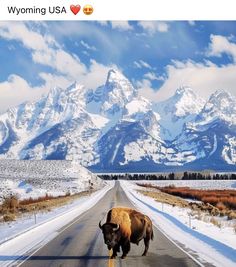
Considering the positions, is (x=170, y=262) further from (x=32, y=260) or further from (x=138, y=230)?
(x=32, y=260)

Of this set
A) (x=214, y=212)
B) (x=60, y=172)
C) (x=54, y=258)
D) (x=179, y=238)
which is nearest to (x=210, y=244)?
(x=179, y=238)

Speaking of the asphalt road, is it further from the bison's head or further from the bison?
the bison's head

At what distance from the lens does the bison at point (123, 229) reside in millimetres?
14234

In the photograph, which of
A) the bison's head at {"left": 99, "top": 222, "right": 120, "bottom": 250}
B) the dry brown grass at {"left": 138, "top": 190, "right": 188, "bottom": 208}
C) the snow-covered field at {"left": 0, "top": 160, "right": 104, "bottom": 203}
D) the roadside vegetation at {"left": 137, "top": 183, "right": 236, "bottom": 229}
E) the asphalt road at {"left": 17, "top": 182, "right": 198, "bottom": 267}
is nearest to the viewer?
the bison's head at {"left": 99, "top": 222, "right": 120, "bottom": 250}

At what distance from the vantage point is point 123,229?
48.7 feet

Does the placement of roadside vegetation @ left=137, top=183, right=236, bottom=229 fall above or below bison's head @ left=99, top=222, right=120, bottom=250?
above

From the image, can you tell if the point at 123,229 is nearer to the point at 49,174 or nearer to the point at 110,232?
the point at 110,232

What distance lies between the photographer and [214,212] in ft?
140

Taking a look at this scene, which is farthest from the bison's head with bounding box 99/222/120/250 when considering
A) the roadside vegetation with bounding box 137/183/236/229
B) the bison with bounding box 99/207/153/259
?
the roadside vegetation with bounding box 137/183/236/229

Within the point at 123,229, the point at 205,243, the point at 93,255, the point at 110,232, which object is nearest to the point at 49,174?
the point at 205,243

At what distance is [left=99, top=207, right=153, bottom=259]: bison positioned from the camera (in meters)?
14.2

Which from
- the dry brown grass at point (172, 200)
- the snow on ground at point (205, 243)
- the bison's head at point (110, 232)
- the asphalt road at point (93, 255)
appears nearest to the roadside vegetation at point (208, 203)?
the dry brown grass at point (172, 200)

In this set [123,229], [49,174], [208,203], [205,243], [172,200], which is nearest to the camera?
[123,229]

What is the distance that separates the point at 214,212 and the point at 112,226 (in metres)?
29.9
